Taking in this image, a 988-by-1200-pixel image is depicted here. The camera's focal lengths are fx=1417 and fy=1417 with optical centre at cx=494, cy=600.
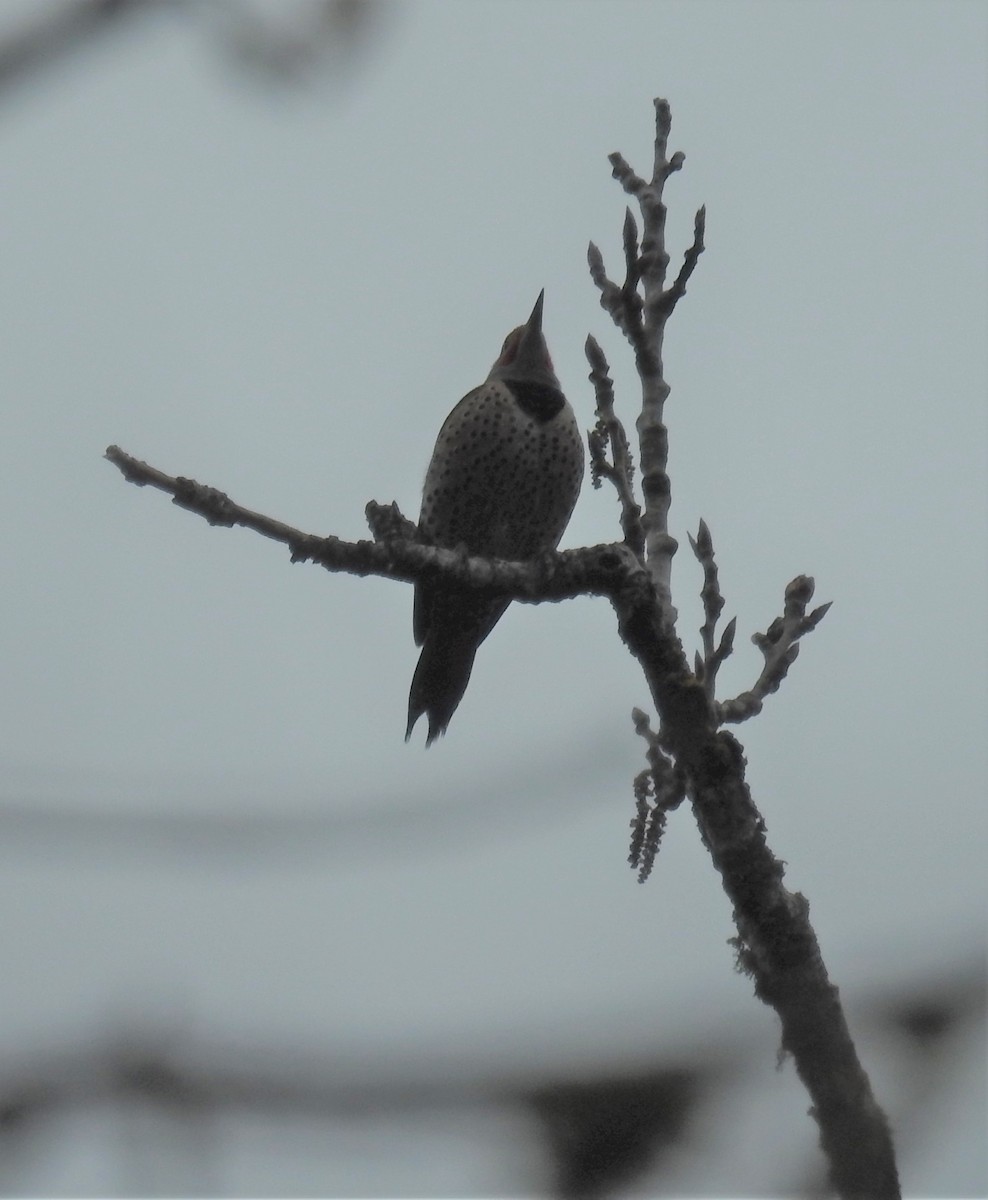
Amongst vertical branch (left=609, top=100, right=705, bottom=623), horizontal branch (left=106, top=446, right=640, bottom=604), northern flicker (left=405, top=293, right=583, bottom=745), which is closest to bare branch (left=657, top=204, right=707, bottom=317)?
vertical branch (left=609, top=100, right=705, bottom=623)

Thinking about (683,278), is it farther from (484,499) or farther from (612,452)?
(484,499)

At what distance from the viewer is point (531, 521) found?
675cm

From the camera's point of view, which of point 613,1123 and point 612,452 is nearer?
point 613,1123

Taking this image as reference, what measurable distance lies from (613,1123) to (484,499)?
5.87 metres

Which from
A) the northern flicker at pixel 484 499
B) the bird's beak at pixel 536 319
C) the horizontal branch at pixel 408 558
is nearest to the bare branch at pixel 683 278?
the horizontal branch at pixel 408 558

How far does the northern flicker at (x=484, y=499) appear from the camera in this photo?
6676 mm

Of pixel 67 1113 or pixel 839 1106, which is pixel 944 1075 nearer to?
pixel 67 1113

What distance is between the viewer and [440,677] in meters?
6.90

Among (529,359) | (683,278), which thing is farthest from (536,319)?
(683,278)

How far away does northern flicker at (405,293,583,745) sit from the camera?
6.68 meters

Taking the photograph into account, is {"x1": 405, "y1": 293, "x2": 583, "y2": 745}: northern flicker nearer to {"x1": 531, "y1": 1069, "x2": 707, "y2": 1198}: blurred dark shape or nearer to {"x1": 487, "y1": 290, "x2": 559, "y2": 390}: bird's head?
{"x1": 487, "y1": 290, "x2": 559, "y2": 390}: bird's head

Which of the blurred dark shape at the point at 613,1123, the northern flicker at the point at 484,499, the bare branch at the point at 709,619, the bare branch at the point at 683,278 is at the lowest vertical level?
the blurred dark shape at the point at 613,1123

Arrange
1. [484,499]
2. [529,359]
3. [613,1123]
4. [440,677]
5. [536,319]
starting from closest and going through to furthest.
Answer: [613,1123] → [484,499] → [440,677] → [529,359] → [536,319]

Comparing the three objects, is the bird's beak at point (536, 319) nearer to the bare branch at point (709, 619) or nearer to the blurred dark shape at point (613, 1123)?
the bare branch at point (709, 619)
